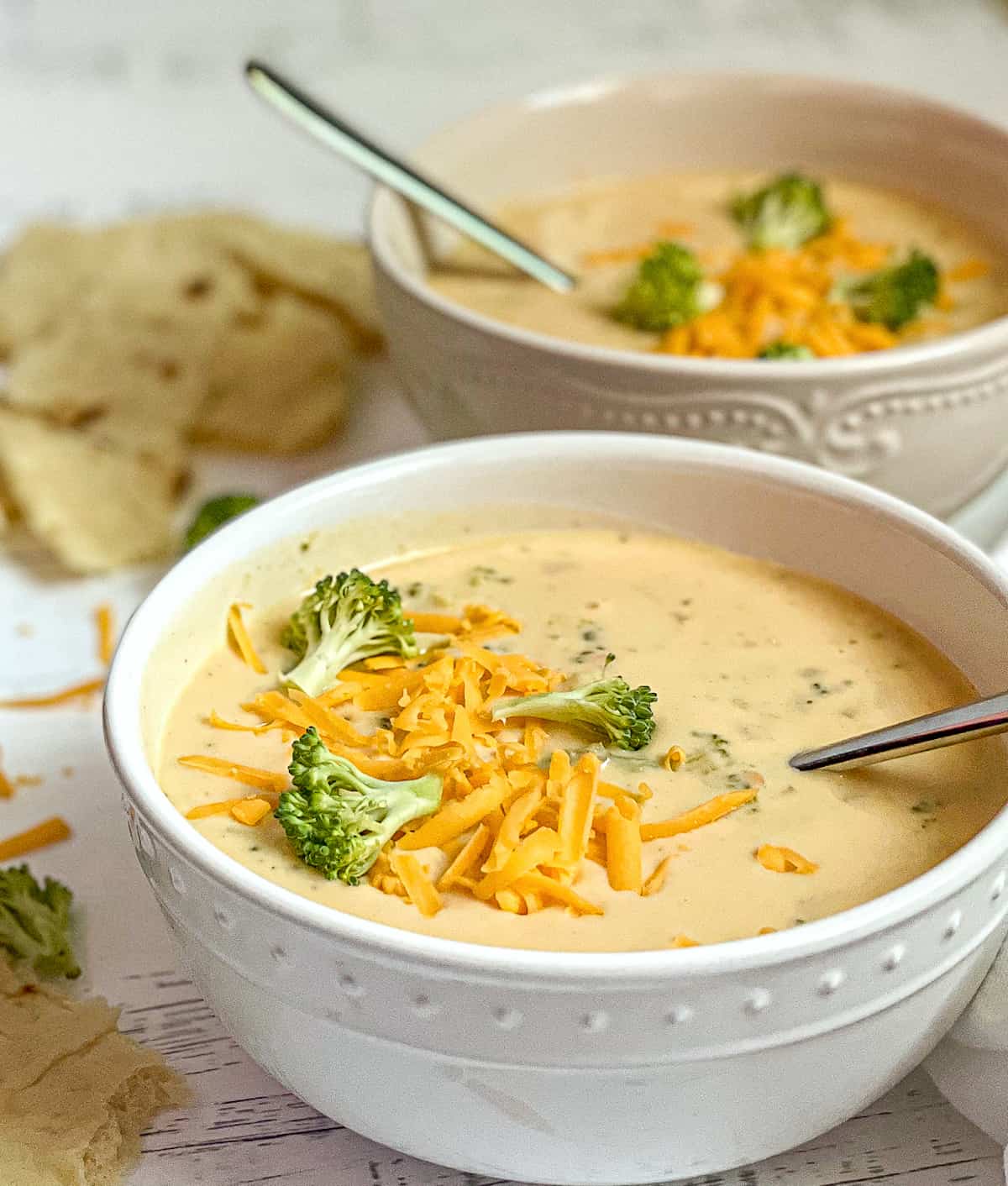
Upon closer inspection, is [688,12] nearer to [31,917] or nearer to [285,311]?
[285,311]

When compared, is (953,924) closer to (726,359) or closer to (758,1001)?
(758,1001)

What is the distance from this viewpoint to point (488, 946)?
158 cm

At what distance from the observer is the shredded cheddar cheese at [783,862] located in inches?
68.1

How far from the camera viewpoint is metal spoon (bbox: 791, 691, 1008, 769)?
1747mm

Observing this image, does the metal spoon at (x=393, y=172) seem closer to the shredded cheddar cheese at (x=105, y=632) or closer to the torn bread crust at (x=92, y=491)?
the torn bread crust at (x=92, y=491)

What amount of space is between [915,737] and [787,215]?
5.53 ft

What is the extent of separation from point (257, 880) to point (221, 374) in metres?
2.01

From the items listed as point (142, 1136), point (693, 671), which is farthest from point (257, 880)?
point (693, 671)

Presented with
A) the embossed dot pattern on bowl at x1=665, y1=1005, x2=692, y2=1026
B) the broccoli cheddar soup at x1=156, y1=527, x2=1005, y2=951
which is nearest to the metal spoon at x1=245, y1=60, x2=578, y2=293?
the broccoli cheddar soup at x1=156, y1=527, x2=1005, y2=951

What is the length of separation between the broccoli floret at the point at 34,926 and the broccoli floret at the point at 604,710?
0.66m

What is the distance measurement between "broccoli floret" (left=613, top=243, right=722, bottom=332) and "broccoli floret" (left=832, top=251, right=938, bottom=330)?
11.0 inches

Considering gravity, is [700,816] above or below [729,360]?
below

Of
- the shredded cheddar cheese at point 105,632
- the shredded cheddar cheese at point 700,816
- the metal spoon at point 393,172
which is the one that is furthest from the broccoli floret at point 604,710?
the metal spoon at point 393,172

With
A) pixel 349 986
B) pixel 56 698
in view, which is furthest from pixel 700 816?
pixel 56 698
